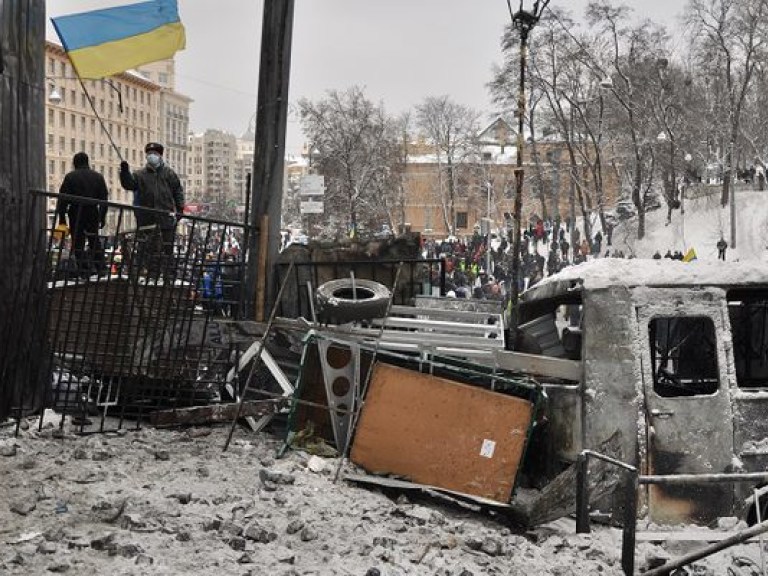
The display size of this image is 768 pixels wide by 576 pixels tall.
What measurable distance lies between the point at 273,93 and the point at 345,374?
3.27 m

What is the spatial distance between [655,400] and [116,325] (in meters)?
3.87

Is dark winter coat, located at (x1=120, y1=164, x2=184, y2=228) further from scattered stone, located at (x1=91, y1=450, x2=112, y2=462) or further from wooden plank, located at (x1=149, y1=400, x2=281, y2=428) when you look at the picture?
scattered stone, located at (x1=91, y1=450, x2=112, y2=462)

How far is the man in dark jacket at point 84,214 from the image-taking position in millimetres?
6293

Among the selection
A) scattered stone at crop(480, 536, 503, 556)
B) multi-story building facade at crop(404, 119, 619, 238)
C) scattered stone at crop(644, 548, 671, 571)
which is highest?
multi-story building facade at crop(404, 119, 619, 238)

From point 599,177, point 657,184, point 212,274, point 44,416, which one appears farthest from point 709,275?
point 657,184

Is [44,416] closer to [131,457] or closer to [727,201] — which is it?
[131,457]

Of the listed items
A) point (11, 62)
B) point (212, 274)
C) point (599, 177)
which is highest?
point (599, 177)

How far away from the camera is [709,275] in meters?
6.12

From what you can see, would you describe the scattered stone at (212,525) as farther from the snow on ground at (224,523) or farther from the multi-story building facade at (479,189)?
the multi-story building facade at (479,189)

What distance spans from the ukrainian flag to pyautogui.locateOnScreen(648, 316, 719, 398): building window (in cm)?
514

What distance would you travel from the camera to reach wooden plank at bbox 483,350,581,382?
237 inches

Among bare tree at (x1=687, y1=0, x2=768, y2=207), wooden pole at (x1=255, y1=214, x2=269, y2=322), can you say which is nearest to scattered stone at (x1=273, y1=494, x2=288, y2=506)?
wooden pole at (x1=255, y1=214, x2=269, y2=322)

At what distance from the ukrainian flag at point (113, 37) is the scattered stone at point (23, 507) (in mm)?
4412

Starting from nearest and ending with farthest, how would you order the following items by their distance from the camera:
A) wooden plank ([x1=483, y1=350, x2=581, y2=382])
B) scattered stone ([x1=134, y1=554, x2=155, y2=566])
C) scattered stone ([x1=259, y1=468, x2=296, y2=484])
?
scattered stone ([x1=134, y1=554, x2=155, y2=566])
scattered stone ([x1=259, y1=468, x2=296, y2=484])
wooden plank ([x1=483, y1=350, x2=581, y2=382])
